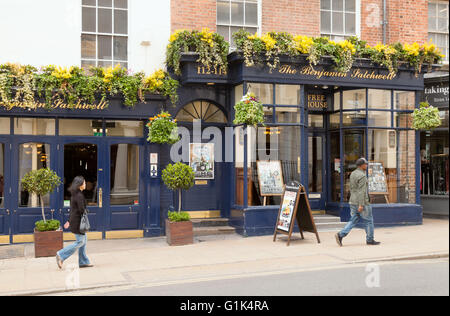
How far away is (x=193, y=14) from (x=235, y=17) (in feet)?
4.10

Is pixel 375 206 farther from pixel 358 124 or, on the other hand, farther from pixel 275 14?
pixel 275 14

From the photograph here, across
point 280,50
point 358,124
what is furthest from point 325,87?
point 280,50

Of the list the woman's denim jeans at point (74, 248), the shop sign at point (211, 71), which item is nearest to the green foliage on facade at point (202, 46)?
the shop sign at point (211, 71)

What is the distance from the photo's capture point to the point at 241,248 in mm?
10945

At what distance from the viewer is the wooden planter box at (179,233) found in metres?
11.5

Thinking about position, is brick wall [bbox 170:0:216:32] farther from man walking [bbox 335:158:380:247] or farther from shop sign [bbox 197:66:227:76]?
man walking [bbox 335:158:380:247]

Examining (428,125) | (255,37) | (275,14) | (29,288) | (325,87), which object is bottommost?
(29,288)

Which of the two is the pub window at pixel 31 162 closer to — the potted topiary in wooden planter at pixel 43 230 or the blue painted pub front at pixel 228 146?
the blue painted pub front at pixel 228 146

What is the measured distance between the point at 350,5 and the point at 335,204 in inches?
234

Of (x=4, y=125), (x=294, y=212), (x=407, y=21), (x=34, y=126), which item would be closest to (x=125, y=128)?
(x=34, y=126)

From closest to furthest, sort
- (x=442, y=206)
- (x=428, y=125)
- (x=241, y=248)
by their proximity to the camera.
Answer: (x=241, y=248)
(x=428, y=125)
(x=442, y=206)

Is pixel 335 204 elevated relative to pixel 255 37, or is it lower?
lower

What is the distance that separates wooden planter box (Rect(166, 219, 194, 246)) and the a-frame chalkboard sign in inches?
78.6

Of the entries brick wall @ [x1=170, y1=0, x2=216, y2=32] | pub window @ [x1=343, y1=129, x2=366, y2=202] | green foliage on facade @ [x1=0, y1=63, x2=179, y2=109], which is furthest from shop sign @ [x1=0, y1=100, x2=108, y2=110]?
pub window @ [x1=343, y1=129, x2=366, y2=202]
